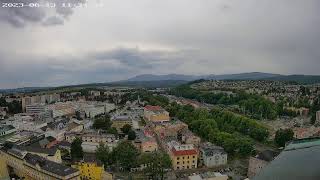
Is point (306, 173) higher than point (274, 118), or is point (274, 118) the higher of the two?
Answer: point (306, 173)

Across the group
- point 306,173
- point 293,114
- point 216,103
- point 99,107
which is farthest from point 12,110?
point 306,173

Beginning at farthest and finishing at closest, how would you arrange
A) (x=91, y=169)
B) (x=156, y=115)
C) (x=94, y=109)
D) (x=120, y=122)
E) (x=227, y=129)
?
(x=94, y=109) → (x=156, y=115) → (x=120, y=122) → (x=227, y=129) → (x=91, y=169)

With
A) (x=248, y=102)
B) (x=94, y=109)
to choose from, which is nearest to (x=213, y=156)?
(x=94, y=109)

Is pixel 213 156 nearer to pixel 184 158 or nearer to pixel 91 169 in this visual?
pixel 184 158

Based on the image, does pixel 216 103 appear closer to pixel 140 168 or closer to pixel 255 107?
pixel 255 107

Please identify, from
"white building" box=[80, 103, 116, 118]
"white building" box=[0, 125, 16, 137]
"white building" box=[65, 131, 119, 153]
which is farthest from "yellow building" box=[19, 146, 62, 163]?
"white building" box=[80, 103, 116, 118]

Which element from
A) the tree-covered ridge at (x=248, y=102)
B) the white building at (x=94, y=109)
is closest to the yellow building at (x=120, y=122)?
the white building at (x=94, y=109)

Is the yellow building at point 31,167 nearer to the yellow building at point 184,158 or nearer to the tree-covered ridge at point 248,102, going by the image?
the yellow building at point 184,158

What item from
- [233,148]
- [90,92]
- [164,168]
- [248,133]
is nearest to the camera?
[164,168]
